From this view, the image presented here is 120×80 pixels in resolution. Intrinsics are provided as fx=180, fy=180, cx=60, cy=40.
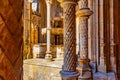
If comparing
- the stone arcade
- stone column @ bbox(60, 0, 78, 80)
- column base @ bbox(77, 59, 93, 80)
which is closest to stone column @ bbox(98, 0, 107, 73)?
the stone arcade

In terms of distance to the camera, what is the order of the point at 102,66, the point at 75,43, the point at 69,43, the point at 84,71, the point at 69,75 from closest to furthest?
the point at 69,75 → the point at 69,43 → the point at 75,43 → the point at 84,71 → the point at 102,66

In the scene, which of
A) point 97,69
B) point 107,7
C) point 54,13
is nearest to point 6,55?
point 97,69

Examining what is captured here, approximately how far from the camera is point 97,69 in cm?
475

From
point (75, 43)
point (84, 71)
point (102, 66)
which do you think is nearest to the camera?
point (75, 43)

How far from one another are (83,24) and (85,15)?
238 mm

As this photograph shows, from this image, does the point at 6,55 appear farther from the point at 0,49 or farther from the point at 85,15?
the point at 85,15

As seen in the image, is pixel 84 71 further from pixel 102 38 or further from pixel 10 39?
pixel 10 39

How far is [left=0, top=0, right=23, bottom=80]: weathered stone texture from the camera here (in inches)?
18.9

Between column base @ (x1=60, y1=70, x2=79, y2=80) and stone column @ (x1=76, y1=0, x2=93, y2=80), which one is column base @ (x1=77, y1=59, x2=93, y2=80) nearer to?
stone column @ (x1=76, y1=0, x2=93, y2=80)

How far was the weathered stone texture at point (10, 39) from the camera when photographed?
0.48 metres

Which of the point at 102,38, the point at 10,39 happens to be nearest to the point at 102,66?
the point at 102,38

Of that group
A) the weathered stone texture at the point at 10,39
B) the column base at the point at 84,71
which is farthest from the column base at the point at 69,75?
the weathered stone texture at the point at 10,39

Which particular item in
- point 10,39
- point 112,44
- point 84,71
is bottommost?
point 84,71

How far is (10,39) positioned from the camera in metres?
0.51
